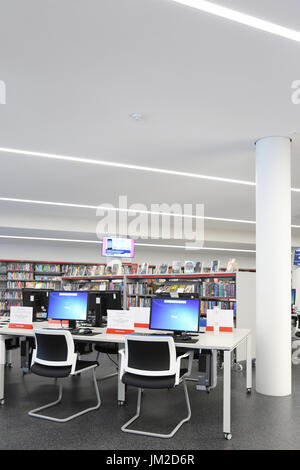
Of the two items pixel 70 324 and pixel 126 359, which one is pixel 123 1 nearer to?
pixel 126 359

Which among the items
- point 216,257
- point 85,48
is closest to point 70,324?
point 85,48

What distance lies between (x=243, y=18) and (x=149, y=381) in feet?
10.4

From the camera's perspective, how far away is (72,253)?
551 inches

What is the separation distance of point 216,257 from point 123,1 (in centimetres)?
1366

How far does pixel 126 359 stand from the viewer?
3816mm

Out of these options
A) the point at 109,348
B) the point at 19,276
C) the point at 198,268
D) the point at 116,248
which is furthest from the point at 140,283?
the point at 19,276

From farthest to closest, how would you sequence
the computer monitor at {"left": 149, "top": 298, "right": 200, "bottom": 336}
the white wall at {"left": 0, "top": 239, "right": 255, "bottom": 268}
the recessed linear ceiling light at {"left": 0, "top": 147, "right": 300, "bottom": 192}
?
the white wall at {"left": 0, "top": 239, "right": 255, "bottom": 268} → the recessed linear ceiling light at {"left": 0, "top": 147, "right": 300, "bottom": 192} → the computer monitor at {"left": 149, "top": 298, "right": 200, "bottom": 336}

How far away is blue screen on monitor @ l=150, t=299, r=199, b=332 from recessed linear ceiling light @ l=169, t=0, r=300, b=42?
2749mm

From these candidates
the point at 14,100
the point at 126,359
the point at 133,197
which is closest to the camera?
the point at 126,359

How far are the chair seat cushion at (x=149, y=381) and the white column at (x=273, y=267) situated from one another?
6.34ft

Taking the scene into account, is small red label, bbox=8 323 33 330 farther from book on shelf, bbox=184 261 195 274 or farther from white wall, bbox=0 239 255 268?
white wall, bbox=0 239 255 268

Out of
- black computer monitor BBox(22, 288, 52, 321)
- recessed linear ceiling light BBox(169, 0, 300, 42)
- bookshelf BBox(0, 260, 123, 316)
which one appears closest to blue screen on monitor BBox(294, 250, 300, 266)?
bookshelf BBox(0, 260, 123, 316)

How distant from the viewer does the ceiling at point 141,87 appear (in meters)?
3.03

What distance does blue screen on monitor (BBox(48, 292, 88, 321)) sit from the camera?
4969 mm
